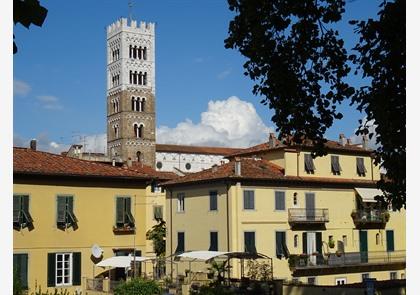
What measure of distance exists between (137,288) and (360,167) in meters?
17.3

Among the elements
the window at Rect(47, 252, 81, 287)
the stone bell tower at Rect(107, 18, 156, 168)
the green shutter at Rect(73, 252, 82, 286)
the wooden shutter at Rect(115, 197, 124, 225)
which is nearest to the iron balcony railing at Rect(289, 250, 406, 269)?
the wooden shutter at Rect(115, 197, 124, 225)

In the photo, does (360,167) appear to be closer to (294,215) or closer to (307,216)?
(307,216)

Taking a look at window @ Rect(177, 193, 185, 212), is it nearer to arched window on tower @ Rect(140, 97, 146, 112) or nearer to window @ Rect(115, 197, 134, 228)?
window @ Rect(115, 197, 134, 228)

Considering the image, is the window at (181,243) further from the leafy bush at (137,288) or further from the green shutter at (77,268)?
the leafy bush at (137,288)

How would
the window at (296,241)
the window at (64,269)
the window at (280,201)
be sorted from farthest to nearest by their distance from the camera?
1. the window at (296,241)
2. the window at (280,201)
3. the window at (64,269)

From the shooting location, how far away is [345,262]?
94.1 feet

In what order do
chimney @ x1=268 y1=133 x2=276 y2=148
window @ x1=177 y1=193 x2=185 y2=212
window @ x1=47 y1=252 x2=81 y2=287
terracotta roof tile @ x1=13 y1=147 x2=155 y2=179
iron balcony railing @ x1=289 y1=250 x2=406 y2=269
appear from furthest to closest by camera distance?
chimney @ x1=268 y1=133 x2=276 y2=148 < window @ x1=177 y1=193 x2=185 y2=212 < iron balcony railing @ x1=289 y1=250 x2=406 y2=269 < terracotta roof tile @ x1=13 y1=147 x2=155 y2=179 < window @ x1=47 y1=252 x2=81 y2=287

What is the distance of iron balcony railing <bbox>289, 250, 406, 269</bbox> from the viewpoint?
1068 inches

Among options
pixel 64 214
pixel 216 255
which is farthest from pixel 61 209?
pixel 216 255

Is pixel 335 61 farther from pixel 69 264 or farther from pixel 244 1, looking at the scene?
pixel 69 264

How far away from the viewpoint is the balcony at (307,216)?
27422mm

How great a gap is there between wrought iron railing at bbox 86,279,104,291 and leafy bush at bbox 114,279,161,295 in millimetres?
2127

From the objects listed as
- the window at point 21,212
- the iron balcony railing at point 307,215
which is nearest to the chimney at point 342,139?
the iron balcony railing at point 307,215

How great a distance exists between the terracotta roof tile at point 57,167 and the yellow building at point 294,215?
17.4 ft
